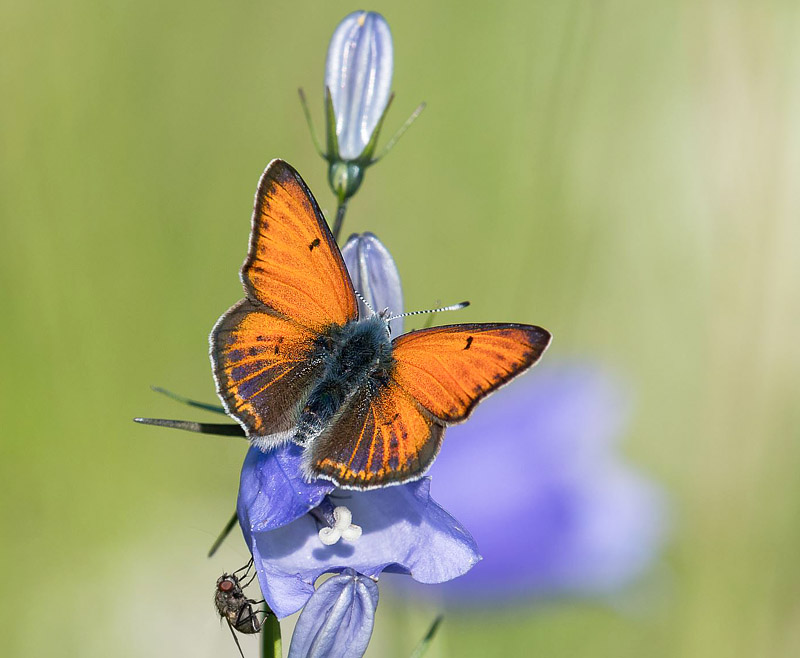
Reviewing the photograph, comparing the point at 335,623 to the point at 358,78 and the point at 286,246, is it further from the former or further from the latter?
the point at 358,78

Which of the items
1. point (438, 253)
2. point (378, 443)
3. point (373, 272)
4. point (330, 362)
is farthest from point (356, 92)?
point (438, 253)

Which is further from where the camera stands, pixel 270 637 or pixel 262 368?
pixel 262 368

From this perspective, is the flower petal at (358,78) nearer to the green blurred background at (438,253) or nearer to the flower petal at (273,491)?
the flower petal at (273,491)

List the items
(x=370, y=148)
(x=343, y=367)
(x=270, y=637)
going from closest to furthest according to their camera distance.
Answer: (x=270, y=637) → (x=343, y=367) → (x=370, y=148)

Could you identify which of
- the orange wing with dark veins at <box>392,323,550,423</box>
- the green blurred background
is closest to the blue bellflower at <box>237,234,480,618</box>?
the orange wing with dark veins at <box>392,323,550,423</box>

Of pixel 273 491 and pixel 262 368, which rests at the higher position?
pixel 262 368

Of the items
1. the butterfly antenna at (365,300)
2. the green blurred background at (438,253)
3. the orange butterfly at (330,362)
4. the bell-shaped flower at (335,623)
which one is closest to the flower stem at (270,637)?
the bell-shaped flower at (335,623)

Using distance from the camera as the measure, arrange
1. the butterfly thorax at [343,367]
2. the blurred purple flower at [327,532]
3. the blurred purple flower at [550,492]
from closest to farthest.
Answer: the blurred purple flower at [327,532] < the butterfly thorax at [343,367] < the blurred purple flower at [550,492]
